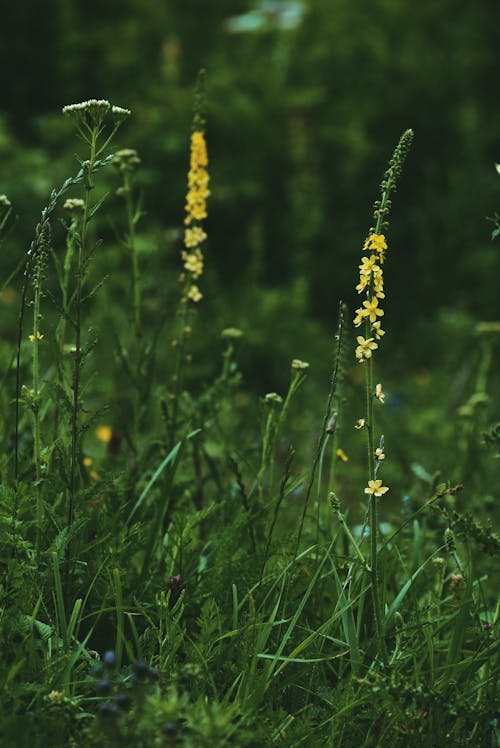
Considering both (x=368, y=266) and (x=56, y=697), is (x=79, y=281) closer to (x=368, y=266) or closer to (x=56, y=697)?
(x=368, y=266)

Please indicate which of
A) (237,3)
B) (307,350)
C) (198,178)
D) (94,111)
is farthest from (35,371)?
(237,3)

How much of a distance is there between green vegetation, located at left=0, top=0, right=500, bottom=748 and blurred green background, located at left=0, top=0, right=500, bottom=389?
2cm

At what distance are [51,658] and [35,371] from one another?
52 cm

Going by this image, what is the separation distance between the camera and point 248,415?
14.0 feet

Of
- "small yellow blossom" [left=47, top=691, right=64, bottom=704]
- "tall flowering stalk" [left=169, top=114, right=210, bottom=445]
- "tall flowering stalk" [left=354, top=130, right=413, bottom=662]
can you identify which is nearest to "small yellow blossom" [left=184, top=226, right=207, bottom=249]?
"tall flowering stalk" [left=169, top=114, right=210, bottom=445]

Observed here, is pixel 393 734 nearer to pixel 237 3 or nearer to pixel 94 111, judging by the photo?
pixel 94 111

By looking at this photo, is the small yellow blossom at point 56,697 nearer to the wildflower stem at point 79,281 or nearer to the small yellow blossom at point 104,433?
the wildflower stem at point 79,281

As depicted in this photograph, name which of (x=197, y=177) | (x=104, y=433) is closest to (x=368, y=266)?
(x=197, y=177)

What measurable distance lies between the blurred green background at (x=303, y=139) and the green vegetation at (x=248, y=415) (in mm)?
18

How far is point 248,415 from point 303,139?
190 centimetres

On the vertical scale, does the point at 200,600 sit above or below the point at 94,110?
below

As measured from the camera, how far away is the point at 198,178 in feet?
8.04

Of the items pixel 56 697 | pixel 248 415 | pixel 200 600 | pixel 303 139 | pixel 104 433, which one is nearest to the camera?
pixel 56 697

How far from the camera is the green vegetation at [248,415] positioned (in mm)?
1869
